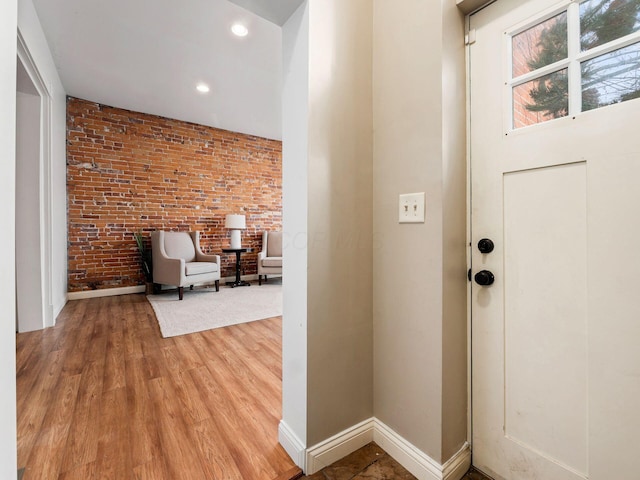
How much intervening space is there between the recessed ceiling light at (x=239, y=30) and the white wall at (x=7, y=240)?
208cm

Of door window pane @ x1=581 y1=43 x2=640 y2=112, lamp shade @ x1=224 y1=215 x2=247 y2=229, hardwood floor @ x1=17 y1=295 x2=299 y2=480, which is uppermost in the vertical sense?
door window pane @ x1=581 y1=43 x2=640 y2=112

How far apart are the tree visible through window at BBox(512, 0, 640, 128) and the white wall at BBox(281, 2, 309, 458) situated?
799 millimetres

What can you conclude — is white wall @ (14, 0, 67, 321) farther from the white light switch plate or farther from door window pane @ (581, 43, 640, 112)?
door window pane @ (581, 43, 640, 112)

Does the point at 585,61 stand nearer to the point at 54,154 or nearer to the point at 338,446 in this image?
the point at 338,446

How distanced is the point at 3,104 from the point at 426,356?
157 cm

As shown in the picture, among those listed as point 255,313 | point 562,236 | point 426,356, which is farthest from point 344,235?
point 255,313

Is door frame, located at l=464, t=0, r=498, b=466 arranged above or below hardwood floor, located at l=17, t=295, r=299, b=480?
above

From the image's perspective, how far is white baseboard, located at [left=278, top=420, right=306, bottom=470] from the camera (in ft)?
3.71

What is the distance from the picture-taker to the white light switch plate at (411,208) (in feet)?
3.60

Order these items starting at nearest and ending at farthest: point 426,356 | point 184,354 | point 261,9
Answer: point 426,356, point 261,9, point 184,354

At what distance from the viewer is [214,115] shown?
4.44m

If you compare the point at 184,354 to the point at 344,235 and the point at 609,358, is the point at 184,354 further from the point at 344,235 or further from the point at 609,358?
the point at 609,358

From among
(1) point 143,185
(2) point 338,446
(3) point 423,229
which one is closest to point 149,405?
(2) point 338,446

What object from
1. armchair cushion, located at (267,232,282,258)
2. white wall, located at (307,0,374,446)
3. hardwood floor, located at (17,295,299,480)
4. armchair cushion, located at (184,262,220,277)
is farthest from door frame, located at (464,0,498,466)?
armchair cushion, located at (267,232,282,258)
